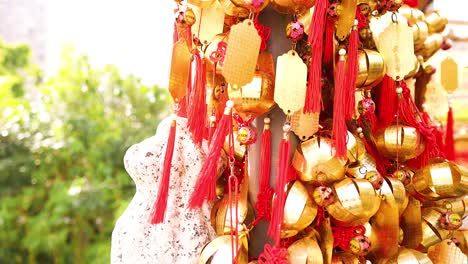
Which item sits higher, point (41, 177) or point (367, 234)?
point (367, 234)

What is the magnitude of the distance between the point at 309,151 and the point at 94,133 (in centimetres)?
156

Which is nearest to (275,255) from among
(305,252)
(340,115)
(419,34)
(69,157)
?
(305,252)

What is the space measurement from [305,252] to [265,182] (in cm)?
8

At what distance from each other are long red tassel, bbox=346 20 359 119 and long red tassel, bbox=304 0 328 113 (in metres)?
0.03

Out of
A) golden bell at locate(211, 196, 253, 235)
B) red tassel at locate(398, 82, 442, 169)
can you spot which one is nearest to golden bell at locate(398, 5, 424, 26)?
red tassel at locate(398, 82, 442, 169)

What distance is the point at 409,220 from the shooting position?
62 centimetres

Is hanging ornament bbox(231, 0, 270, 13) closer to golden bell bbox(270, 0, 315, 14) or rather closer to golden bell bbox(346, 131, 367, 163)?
golden bell bbox(270, 0, 315, 14)

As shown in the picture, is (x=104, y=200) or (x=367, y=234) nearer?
(x=367, y=234)

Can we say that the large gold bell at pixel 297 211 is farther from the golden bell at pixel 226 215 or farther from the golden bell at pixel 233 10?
the golden bell at pixel 233 10

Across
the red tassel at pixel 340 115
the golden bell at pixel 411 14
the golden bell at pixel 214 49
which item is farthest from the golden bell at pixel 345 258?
the golden bell at pixel 411 14

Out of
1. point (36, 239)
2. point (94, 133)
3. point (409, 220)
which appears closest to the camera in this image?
point (409, 220)

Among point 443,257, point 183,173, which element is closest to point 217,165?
point 183,173

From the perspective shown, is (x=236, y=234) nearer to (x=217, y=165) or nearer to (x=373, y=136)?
(x=217, y=165)

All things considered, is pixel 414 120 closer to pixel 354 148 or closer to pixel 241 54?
pixel 354 148
